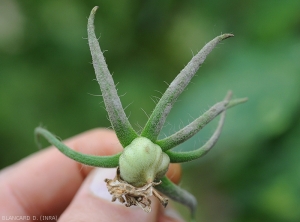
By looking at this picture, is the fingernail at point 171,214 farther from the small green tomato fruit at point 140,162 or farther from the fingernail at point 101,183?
the small green tomato fruit at point 140,162

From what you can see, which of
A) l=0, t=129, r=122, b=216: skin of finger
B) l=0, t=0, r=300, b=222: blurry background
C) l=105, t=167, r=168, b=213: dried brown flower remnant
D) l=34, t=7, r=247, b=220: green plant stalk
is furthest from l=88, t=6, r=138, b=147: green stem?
l=0, t=0, r=300, b=222: blurry background

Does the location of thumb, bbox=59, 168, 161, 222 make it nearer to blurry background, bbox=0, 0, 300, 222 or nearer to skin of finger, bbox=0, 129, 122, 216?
skin of finger, bbox=0, 129, 122, 216

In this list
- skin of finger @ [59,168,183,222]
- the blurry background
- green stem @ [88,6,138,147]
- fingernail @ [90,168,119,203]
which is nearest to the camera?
green stem @ [88,6,138,147]

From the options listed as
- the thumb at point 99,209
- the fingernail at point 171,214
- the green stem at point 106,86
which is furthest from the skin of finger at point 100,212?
the green stem at point 106,86

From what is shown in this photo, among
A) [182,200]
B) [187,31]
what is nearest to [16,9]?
[187,31]

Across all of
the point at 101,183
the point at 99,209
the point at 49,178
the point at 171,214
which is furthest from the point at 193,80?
the point at 99,209

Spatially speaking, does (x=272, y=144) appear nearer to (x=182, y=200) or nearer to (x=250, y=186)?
(x=250, y=186)
